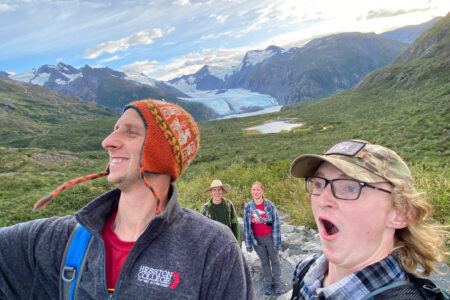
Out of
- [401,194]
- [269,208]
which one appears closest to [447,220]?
[269,208]

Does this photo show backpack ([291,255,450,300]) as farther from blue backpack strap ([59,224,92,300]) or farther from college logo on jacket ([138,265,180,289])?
blue backpack strap ([59,224,92,300])

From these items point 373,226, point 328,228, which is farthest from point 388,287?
point 328,228

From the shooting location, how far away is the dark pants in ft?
15.2

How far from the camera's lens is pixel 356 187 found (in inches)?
56.5

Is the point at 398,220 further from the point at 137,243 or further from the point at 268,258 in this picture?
the point at 268,258

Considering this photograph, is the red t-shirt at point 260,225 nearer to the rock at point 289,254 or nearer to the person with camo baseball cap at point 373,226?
the rock at point 289,254

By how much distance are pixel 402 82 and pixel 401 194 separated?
246 ft

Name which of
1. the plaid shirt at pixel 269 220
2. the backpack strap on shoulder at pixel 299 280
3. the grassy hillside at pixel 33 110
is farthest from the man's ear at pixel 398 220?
the grassy hillside at pixel 33 110

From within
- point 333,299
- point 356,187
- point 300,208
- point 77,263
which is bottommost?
point 300,208

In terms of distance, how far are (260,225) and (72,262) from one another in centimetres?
353

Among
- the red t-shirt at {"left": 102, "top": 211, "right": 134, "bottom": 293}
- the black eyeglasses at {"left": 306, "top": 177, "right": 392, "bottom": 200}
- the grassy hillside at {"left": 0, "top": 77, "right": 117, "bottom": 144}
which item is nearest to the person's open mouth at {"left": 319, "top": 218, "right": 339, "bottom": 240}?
the black eyeglasses at {"left": 306, "top": 177, "right": 392, "bottom": 200}

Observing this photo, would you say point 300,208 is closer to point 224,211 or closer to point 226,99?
point 224,211

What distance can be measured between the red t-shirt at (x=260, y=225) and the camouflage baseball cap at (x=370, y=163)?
3.20m

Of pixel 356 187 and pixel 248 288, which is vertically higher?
pixel 356 187
